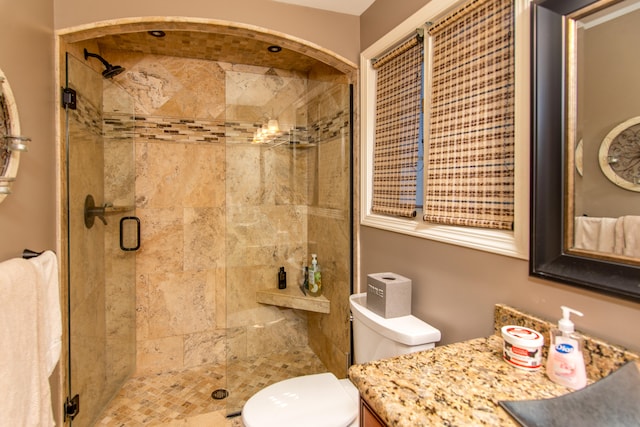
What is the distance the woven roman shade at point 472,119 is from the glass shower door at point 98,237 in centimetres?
188

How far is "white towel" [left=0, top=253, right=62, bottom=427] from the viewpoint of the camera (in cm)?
109

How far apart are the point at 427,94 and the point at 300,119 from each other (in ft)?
4.03

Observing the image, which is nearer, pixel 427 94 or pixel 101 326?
pixel 427 94

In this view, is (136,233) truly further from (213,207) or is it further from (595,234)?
(595,234)

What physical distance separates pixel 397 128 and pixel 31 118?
1.70 m

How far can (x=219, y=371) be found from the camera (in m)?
2.75

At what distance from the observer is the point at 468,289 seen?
4.41 feet

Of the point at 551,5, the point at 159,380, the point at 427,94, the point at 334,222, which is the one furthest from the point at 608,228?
the point at 159,380

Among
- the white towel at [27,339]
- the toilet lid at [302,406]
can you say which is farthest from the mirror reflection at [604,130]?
the white towel at [27,339]

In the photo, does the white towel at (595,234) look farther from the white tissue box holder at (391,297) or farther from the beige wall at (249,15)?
the beige wall at (249,15)

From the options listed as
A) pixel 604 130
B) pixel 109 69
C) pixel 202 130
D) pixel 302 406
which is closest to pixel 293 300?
pixel 302 406

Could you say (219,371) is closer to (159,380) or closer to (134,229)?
(159,380)

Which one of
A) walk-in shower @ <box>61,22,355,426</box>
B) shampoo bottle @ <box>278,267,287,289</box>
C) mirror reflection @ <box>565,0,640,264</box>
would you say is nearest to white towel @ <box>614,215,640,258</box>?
mirror reflection @ <box>565,0,640,264</box>

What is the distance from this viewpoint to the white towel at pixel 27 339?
1088 millimetres
